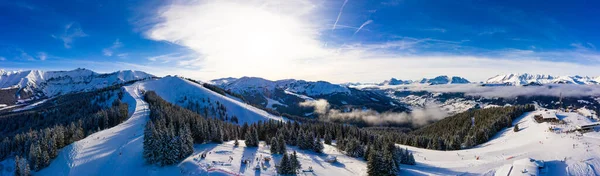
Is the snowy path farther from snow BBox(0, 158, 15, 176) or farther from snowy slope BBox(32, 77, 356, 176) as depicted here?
snow BBox(0, 158, 15, 176)

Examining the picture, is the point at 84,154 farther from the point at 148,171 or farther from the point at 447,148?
the point at 447,148

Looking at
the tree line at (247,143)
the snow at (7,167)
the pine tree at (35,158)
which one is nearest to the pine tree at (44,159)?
the pine tree at (35,158)

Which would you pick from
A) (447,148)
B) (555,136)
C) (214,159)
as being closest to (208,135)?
(214,159)

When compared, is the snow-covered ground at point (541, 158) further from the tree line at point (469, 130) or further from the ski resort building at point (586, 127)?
the tree line at point (469, 130)

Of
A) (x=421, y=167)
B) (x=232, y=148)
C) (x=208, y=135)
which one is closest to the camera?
(x=421, y=167)

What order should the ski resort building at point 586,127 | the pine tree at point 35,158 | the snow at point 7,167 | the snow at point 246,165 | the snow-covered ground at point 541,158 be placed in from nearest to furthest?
the snow at point 246,165 → the snow-covered ground at point 541,158 → the pine tree at point 35,158 → the snow at point 7,167 → the ski resort building at point 586,127

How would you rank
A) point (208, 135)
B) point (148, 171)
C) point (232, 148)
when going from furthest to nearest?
point (208, 135), point (232, 148), point (148, 171)

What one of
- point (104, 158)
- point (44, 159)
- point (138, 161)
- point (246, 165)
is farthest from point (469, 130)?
point (44, 159)

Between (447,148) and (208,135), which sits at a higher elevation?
(208,135)

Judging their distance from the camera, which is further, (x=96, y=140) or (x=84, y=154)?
(x=96, y=140)
